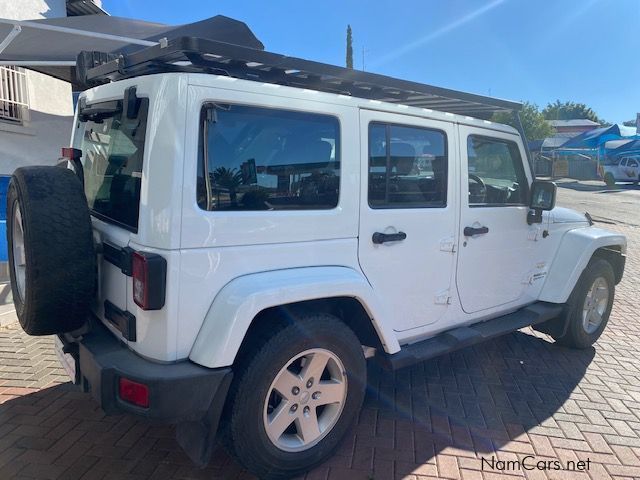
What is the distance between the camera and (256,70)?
8.21 ft

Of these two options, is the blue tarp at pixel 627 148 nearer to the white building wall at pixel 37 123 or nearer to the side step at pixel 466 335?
the side step at pixel 466 335

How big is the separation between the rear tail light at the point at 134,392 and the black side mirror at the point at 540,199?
10.1 ft

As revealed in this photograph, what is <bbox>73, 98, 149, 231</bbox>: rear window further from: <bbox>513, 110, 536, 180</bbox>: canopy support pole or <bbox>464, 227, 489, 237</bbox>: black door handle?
<bbox>513, 110, 536, 180</bbox>: canopy support pole

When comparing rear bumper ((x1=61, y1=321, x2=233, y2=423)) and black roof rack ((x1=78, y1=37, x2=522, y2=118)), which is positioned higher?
black roof rack ((x1=78, y1=37, x2=522, y2=118))

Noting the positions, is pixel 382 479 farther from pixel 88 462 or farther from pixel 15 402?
pixel 15 402

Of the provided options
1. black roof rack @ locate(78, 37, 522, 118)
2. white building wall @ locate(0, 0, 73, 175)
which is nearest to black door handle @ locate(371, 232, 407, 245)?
black roof rack @ locate(78, 37, 522, 118)

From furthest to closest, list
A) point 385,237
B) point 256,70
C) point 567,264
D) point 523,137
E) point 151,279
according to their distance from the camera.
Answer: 1. point 567,264
2. point 523,137
3. point 385,237
4. point 256,70
5. point 151,279

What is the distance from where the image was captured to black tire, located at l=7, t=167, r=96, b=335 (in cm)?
219

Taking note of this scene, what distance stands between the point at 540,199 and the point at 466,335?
125 cm

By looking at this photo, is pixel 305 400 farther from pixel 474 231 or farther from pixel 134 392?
pixel 474 231

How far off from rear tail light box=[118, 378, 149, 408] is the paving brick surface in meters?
0.74

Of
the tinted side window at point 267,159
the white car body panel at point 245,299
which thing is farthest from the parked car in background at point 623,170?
the white car body panel at point 245,299

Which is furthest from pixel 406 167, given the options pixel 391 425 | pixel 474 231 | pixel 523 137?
pixel 391 425

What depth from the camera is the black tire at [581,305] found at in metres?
4.23
